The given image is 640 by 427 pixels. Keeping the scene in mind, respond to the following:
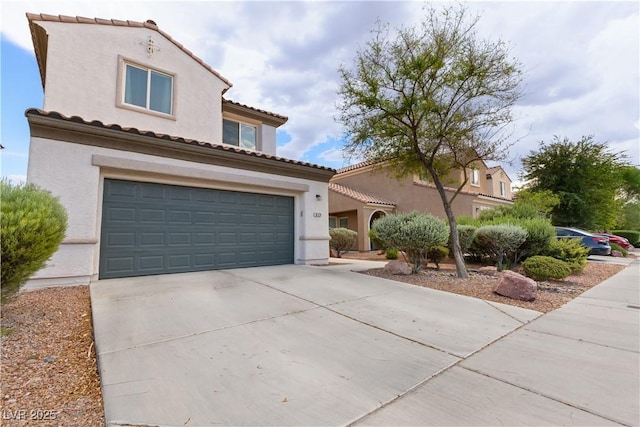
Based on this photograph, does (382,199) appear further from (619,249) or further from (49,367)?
(49,367)

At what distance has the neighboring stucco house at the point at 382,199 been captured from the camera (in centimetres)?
1998

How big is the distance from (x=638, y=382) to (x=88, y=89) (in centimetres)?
1281

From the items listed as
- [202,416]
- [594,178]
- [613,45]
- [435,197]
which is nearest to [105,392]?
[202,416]

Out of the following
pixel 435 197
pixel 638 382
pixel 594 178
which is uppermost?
pixel 594 178

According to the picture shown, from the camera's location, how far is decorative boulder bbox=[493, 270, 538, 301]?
20.9 feet

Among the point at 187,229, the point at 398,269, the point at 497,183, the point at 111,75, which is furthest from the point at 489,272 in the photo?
the point at 497,183

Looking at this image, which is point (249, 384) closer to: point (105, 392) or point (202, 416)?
point (202, 416)

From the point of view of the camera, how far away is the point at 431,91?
8.29 m

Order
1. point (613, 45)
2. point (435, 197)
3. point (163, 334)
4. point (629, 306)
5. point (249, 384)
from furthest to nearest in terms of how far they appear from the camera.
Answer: point (435, 197) → point (613, 45) → point (629, 306) → point (163, 334) → point (249, 384)

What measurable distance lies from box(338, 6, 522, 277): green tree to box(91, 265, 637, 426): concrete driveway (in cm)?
490

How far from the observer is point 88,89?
8703mm

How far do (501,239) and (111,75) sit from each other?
1355 centimetres

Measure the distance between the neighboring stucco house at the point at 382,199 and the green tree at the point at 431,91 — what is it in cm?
895

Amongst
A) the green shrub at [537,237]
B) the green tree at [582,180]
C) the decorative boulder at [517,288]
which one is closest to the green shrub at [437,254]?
the green shrub at [537,237]
